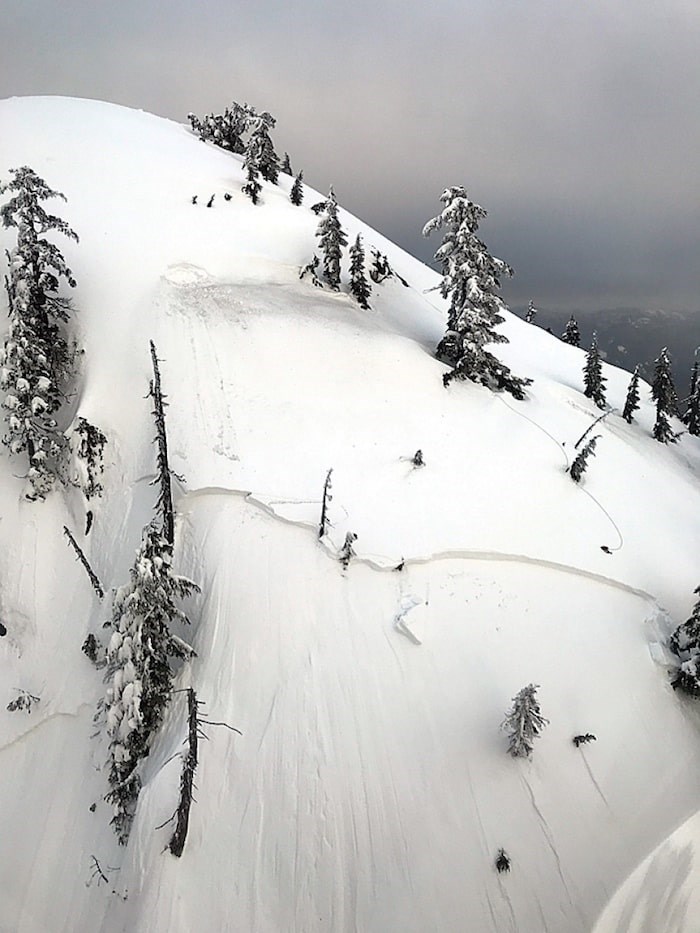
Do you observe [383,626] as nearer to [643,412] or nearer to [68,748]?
[68,748]

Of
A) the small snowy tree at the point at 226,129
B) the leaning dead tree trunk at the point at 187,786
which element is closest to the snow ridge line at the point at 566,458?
the leaning dead tree trunk at the point at 187,786

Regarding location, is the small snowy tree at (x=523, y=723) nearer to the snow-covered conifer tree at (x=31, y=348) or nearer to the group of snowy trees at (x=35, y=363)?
the group of snowy trees at (x=35, y=363)

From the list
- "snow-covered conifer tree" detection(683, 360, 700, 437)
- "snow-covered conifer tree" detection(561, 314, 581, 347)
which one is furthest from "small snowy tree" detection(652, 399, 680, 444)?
"snow-covered conifer tree" detection(561, 314, 581, 347)

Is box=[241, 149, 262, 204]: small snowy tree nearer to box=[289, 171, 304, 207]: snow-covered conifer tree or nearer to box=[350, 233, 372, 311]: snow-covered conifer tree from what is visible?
box=[289, 171, 304, 207]: snow-covered conifer tree

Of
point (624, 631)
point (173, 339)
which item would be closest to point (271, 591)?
point (624, 631)

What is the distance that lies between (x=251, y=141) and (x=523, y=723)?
48126mm

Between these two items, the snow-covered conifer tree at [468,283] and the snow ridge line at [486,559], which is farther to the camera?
the snow-covered conifer tree at [468,283]

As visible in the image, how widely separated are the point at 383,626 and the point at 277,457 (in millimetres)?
9229

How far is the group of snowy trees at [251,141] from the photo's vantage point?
139ft

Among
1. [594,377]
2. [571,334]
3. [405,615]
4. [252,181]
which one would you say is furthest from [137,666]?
[571,334]

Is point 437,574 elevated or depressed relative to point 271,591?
elevated

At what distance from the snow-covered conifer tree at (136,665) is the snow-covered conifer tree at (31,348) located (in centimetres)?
1057

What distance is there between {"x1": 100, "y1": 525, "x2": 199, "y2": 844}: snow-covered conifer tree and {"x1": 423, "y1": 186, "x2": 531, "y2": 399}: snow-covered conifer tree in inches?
→ 735

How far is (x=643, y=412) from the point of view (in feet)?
143
